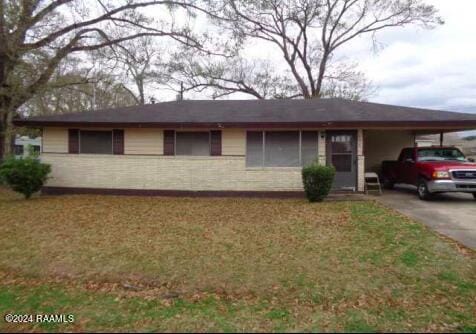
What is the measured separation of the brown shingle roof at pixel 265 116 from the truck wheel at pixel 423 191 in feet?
6.41

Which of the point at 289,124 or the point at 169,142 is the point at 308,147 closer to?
the point at 289,124

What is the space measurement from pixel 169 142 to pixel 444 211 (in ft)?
29.9

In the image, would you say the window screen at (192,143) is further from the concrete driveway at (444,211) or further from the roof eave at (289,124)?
the concrete driveway at (444,211)

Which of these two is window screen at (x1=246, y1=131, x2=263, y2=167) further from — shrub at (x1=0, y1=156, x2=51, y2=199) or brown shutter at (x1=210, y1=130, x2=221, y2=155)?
shrub at (x1=0, y1=156, x2=51, y2=199)

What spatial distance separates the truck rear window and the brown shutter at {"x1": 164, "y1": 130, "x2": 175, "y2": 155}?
8717 mm

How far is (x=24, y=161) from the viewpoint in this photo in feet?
38.2

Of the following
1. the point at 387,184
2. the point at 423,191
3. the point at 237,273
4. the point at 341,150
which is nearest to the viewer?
the point at 237,273

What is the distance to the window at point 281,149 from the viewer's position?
12.1 meters

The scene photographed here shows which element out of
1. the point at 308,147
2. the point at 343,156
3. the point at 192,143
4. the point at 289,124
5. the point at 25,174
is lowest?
the point at 25,174

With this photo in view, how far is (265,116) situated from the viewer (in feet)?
40.8

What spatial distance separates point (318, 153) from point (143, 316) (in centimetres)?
937

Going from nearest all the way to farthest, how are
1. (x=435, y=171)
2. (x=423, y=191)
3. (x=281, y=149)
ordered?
1. (x=435, y=171)
2. (x=423, y=191)
3. (x=281, y=149)

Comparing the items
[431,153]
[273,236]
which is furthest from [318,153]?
[273,236]

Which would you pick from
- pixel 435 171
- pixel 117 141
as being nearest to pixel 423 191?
pixel 435 171
